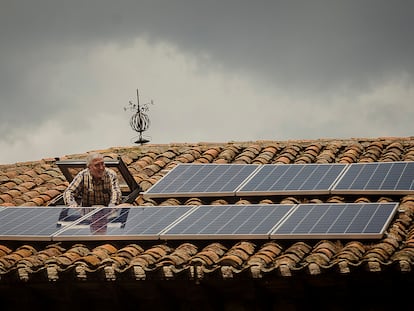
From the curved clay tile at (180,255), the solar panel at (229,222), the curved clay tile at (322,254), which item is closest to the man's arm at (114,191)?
the solar panel at (229,222)

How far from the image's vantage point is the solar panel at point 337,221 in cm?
1919

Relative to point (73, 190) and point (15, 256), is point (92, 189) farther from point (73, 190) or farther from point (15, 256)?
point (15, 256)

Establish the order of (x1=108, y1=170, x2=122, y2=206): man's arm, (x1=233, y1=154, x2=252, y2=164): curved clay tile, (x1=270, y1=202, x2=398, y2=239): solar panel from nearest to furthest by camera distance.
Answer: (x1=270, y1=202, x2=398, y2=239): solar panel → (x1=108, y1=170, x2=122, y2=206): man's arm → (x1=233, y1=154, x2=252, y2=164): curved clay tile

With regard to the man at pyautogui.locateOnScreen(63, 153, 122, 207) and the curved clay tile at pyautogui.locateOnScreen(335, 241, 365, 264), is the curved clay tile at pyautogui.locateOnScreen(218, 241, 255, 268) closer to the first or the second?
the curved clay tile at pyautogui.locateOnScreen(335, 241, 365, 264)

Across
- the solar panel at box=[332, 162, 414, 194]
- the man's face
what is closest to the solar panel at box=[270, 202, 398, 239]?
the solar panel at box=[332, 162, 414, 194]

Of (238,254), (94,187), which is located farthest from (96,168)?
(238,254)

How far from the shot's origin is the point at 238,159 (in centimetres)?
2553

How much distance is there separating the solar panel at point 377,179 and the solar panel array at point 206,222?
1.36 metres

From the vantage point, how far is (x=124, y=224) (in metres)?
20.6

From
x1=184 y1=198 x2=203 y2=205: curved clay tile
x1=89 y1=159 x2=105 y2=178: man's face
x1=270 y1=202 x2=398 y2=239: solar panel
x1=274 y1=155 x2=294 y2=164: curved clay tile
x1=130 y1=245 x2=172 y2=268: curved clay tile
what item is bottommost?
x1=130 y1=245 x2=172 y2=268: curved clay tile

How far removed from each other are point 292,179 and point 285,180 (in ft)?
0.44

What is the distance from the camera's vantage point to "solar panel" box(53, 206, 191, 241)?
20.1 metres

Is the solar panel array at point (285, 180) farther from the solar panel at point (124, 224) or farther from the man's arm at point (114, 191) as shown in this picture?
the solar panel at point (124, 224)

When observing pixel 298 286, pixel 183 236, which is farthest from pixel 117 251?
pixel 298 286
